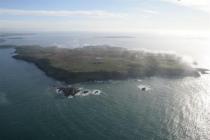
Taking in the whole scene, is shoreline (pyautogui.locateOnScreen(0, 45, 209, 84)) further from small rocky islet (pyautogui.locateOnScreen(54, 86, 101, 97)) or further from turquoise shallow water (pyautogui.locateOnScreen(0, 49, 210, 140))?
small rocky islet (pyautogui.locateOnScreen(54, 86, 101, 97))

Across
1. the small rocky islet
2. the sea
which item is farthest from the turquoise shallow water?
the small rocky islet

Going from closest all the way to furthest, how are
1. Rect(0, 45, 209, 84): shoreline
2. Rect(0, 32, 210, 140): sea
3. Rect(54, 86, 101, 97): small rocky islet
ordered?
Rect(0, 32, 210, 140): sea
Rect(54, 86, 101, 97): small rocky islet
Rect(0, 45, 209, 84): shoreline

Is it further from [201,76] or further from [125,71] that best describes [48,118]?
[201,76]

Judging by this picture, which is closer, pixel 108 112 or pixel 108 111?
pixel 108 112

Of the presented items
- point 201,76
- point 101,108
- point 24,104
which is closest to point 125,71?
point 201,76

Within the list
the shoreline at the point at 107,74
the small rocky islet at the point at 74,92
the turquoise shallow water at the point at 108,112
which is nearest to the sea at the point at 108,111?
the turquoise shallow water at the point at 108,112

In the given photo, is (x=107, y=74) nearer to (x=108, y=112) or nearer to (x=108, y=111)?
(x=108, y=111)

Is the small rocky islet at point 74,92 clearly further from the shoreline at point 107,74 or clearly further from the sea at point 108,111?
the shoreline at point 107,74

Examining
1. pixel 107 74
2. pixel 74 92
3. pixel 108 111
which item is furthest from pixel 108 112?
pixel 107 74
